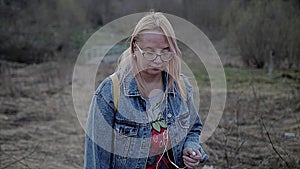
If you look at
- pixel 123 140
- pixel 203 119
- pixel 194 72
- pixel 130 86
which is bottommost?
pixel 203 119

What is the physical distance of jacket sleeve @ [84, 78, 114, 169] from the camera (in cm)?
198

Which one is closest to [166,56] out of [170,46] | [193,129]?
[170,46]

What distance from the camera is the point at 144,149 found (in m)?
2.04

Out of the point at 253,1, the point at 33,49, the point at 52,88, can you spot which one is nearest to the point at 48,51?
the point at 33,49

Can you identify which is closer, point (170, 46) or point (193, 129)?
point (170, 46)

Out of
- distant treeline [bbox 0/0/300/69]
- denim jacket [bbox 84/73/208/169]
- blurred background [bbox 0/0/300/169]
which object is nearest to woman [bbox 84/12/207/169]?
denim jacket [bbox 84/73/208/169]

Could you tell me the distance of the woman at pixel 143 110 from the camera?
2.00m

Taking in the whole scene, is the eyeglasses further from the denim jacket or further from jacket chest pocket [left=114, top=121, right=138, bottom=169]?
jacket chest pocket [left=114, top=121, right=138, bottom=169]

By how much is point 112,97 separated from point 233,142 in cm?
389

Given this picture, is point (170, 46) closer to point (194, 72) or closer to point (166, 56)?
point (166, 56)

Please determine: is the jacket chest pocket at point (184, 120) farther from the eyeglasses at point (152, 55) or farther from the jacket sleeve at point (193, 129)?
the eyeglasses at point (152, 55)

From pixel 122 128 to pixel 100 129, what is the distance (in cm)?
11

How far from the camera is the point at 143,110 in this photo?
2051 millimetres

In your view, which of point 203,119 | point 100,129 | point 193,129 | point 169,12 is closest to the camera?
point 100,129
